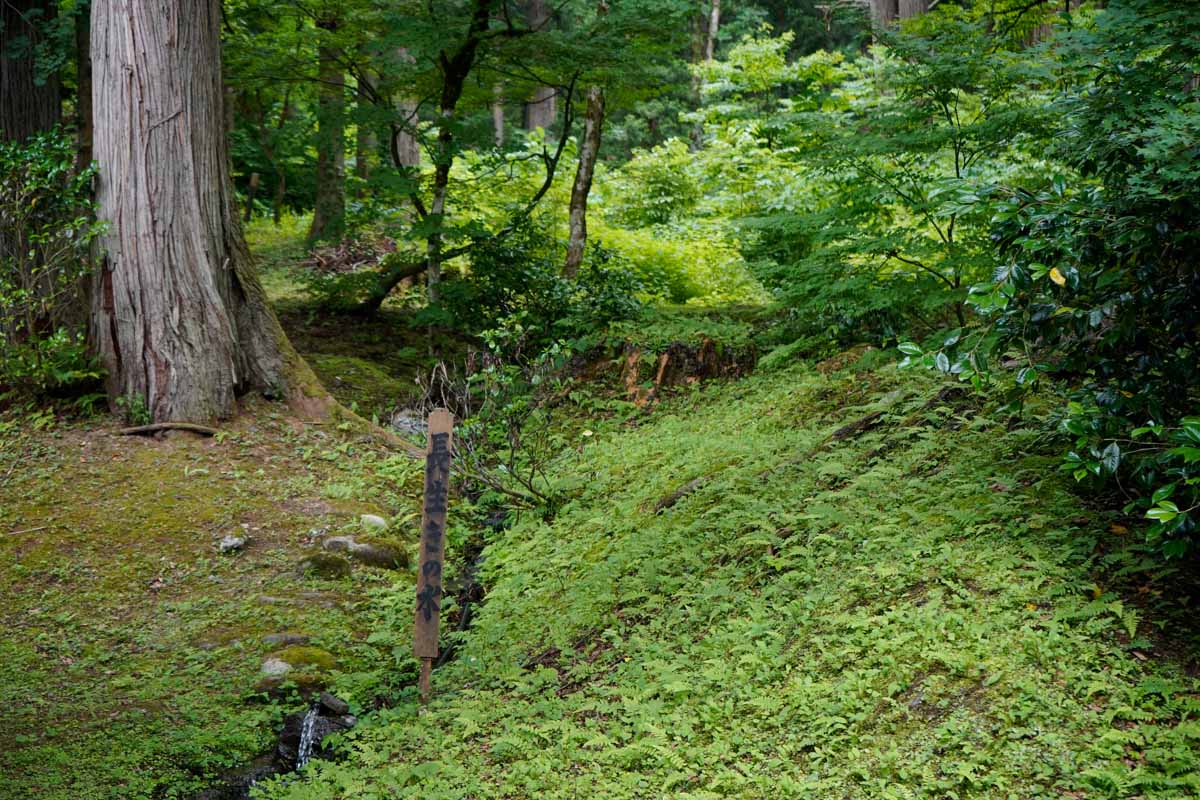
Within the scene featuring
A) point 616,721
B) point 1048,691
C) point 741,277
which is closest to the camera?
point 1048,691

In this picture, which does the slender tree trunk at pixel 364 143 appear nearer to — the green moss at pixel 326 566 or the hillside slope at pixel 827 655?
the green moss at pixel 326 566

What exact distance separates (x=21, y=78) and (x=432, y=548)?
7987 millimetres

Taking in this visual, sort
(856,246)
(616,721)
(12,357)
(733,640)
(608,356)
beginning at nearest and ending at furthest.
Result: (616,721) < (733,640) < (856,246) < (12,357) < (608,356)

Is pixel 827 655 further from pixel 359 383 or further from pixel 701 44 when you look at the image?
pixel 701 44

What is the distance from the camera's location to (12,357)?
838 centimetres

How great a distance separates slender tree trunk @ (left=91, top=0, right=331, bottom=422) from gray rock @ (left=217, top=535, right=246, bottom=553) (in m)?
1.95

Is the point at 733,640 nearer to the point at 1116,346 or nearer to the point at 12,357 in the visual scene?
the point at 1116,346

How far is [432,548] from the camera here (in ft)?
17.0

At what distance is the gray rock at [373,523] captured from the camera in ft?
24.8

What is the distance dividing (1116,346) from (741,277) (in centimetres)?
1071

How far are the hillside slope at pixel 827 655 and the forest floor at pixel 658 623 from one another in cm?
1

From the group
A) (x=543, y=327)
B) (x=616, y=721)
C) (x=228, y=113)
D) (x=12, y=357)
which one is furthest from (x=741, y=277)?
(x=616, y=721)

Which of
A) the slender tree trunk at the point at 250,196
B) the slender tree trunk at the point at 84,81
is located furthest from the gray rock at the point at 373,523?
the slender tree trunk at the point at 250,196

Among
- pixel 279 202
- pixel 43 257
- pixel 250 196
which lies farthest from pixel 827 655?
pixel 279 202
